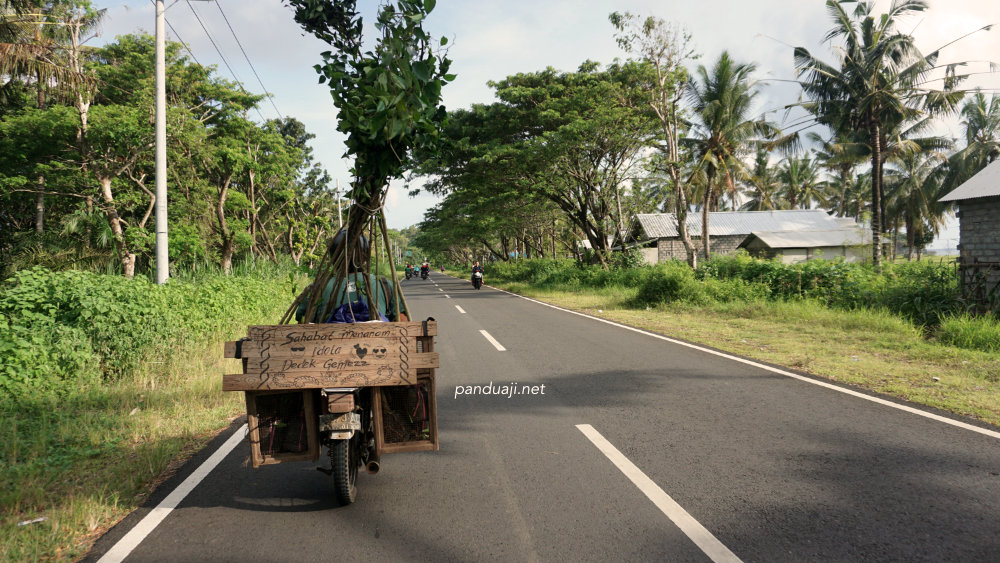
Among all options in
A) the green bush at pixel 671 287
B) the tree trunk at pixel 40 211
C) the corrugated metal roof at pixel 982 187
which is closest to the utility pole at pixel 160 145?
the tree trunk at pixel 40 211

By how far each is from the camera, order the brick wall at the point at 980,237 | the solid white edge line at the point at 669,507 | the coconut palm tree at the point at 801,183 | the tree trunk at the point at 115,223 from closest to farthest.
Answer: the solid white edge line at the point at 669,507, the brick wall at the point at 980,237, the tree trunk at the point at 115,223, the coconut palm tree at the point at 801,183

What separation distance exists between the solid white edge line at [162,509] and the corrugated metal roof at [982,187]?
12619 millimetres

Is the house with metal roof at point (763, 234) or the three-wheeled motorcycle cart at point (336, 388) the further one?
the house with metal roof at point (763, 234)

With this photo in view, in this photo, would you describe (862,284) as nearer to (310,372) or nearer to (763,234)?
(310,372)

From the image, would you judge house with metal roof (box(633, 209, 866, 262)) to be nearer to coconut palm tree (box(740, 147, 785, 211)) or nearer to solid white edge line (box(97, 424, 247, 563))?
coconut palm tree (box(740, 147, 785, 211))

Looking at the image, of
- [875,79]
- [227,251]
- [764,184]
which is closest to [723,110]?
[875,79]

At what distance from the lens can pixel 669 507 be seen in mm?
3479

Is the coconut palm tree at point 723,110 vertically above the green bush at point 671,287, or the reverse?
the coconut palm tree at point 723,110

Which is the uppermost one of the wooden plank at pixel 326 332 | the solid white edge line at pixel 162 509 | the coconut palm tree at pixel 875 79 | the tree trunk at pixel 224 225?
the coconut palm tree at pixel 875 79

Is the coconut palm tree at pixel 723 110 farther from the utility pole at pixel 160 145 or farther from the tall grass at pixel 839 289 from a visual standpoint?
the utility pole at pixel 160 145

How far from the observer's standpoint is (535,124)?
23.2m

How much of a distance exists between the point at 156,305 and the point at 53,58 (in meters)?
8.70

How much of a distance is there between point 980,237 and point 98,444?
46.7 feet

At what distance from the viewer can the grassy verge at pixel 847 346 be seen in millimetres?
6195
